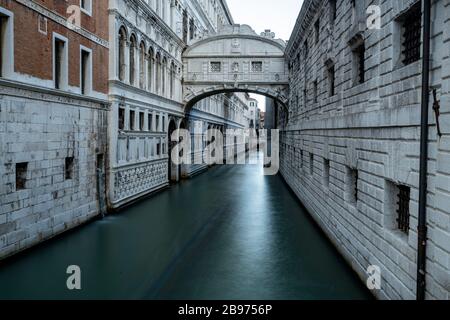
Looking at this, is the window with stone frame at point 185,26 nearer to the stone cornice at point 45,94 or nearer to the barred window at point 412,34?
the stone cornice at point 45,94

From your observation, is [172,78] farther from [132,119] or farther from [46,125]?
[46,125]

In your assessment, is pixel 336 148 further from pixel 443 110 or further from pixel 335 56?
pixel 443 110

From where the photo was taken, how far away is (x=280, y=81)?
26438 millimetres

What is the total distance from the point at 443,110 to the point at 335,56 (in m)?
7.23

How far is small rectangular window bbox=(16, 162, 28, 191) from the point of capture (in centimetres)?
1038

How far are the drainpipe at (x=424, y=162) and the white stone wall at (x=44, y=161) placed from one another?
8437mm

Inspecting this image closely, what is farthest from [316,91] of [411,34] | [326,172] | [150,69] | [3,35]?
[3,35]

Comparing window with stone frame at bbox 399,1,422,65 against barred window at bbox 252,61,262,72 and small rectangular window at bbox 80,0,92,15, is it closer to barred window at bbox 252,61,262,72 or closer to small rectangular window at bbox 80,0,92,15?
small rectangular window at bbox 80,0,92,15

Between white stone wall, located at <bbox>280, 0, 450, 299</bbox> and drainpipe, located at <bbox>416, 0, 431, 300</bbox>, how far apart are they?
0.33 feet

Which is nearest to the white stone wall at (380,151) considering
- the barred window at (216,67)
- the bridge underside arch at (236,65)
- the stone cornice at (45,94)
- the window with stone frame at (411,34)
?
the window with stone frame at (411,34)

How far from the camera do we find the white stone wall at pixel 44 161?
9.74m

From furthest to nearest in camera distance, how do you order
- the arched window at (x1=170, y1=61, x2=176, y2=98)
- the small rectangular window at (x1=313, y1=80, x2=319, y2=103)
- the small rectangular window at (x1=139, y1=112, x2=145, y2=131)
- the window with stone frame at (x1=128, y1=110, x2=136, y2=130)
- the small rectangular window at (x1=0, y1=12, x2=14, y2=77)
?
1. the arched window at (x1=170, y1=61, x2=176, y2=98)
2. the small rectangular window at (x1=139, y1=112, x2=145, y2=131)
3. the window with stone frame at (x1=128, y1=110, x2=136, y2=130)
4. the small rectangular window at (x1=313, y1=80, x2=319, y2=103)
5. the small rectangular window at (x1=0, y1=12, x2=14, y2=77)

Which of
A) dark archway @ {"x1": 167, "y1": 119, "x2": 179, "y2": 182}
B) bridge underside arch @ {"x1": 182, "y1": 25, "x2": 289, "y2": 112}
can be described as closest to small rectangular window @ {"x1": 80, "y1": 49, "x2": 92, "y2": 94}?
dark archway @ {"x1": 167, "y1": 119, "x2": 179, "y2": 182}
